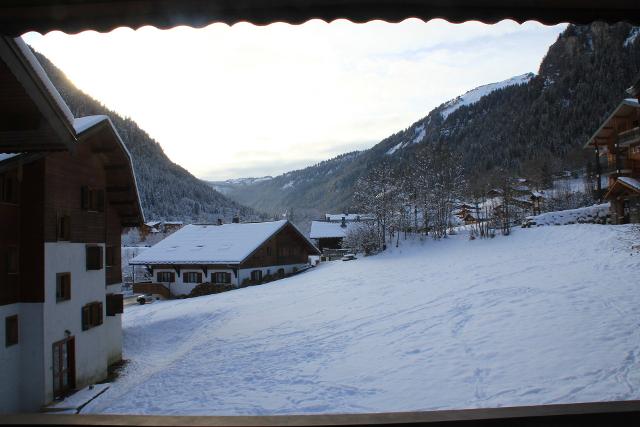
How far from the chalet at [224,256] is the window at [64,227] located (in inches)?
799

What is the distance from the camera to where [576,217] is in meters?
35.8

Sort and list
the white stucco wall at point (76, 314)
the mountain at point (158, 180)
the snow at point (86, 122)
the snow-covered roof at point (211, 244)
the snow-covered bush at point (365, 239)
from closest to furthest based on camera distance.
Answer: the white stucco wall at point (76, 314)
the snow at point (86, 122)
the snow-covered roof at point (211, 244)
the snow-covered bush at point (365, 239)
the mountain at point (158, 180)

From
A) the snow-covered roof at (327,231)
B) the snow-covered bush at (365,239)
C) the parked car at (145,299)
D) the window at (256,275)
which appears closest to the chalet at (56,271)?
the parked car at (145,299)

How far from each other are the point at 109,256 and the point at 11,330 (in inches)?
276

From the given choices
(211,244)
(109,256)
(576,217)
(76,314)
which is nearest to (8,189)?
(76,314)

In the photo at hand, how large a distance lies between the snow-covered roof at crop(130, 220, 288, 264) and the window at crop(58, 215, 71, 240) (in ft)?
66.4

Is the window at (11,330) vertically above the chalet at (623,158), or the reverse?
the chalet at (623,158)

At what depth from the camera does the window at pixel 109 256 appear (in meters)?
19.8

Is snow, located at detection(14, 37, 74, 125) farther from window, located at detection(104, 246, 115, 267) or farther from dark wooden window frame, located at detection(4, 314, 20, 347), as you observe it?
window, located at detection(104, 246, 115, 267)

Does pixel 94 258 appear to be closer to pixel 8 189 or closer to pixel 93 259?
pixel 93 259

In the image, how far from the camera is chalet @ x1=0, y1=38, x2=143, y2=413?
43.5ft

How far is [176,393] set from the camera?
14.3m

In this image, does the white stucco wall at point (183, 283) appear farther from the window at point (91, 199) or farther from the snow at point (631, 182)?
the snow at point (631, 182)

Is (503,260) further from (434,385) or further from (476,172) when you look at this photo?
(476,172)
